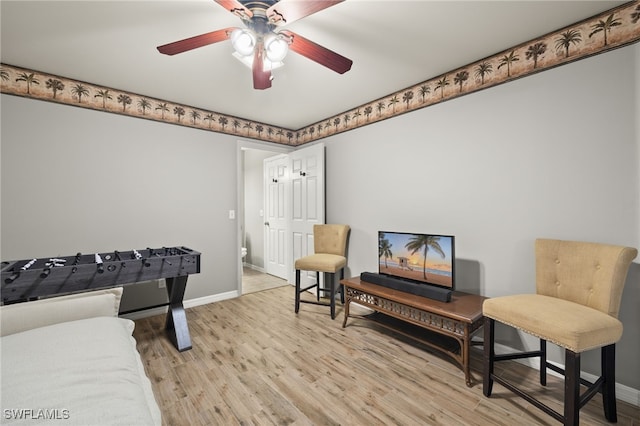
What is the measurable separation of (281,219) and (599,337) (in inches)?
157

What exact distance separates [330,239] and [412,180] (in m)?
1.27

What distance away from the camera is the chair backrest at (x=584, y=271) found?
1577 millimetres

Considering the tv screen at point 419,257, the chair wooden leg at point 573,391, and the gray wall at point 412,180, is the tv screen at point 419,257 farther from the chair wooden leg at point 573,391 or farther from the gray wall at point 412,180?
the chair wooden leg at point 573,391

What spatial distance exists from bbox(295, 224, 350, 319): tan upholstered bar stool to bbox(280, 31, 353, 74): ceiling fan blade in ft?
6.62

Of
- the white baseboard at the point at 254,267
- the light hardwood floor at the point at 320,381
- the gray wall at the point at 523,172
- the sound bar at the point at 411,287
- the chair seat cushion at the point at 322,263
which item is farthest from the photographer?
the white baseboard at the point at 254,267

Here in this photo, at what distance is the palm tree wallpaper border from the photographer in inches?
70.8

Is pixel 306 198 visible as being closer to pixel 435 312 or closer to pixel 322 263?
pixel 322 263

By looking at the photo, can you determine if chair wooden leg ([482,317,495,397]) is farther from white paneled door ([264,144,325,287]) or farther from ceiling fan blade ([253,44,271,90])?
Result: white paneled door ([264,144,325,287])

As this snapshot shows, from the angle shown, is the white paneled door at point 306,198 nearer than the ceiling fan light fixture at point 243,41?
No

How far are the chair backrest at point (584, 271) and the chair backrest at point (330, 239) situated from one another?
1.95 m

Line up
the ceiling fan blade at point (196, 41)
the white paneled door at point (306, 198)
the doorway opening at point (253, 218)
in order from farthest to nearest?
the doorway opening at point (253, 218) → the white paneled door at point (306, 198) → the ceiling fan blade at point (196, 41)

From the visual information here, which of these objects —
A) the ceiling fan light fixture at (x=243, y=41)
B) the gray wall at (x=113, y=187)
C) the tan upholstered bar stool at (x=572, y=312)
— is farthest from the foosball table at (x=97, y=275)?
the tan upholstered bar stool at (x=572, y=312)

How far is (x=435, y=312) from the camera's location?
2051 mm

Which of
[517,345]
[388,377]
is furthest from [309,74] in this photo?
[517,345]
